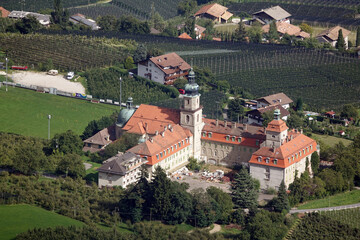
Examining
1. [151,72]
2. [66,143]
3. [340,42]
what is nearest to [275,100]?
[151,72]

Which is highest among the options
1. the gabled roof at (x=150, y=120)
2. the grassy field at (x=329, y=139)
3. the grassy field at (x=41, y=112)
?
the gabled roof at (x=150, y=120)

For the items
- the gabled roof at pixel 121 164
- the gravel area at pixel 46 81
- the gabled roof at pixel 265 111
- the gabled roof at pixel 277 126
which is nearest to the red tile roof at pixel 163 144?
the gabled roof at pixel 121 164

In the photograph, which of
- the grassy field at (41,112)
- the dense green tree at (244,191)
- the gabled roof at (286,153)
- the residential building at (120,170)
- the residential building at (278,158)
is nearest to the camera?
the dense green tree at (244,191)

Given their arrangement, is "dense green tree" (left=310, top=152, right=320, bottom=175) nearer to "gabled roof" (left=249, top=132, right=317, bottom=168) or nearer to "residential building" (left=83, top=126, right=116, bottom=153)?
"gabled roof" (left=249, top=132, right=317, bottom=168)

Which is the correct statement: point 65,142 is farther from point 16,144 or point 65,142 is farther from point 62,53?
point 62,53

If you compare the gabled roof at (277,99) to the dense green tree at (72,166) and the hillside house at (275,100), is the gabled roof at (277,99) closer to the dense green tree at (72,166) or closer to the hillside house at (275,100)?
the hillside house at (275,100)

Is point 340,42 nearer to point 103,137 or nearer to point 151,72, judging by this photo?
point 151,72

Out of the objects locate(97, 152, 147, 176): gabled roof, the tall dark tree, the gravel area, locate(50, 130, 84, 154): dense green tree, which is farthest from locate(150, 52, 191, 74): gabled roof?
locate(97, 152, 147, 176): gabled roof
